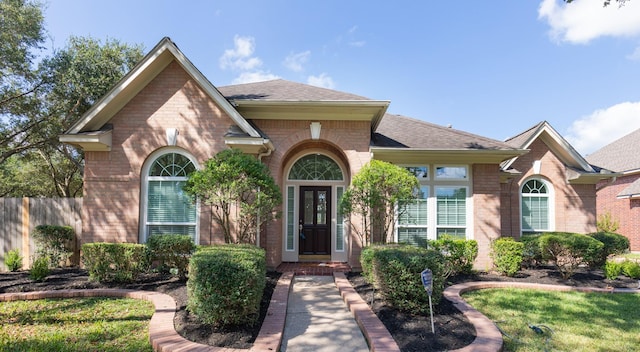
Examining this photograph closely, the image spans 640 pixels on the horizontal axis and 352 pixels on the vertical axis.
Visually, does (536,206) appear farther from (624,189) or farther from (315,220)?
(624,189)

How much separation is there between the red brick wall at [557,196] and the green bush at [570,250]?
7.69 feet

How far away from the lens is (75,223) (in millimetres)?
9180

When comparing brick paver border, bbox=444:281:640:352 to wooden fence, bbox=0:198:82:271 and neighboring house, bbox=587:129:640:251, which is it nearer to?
wooden fence, bbox=0:198:82:271

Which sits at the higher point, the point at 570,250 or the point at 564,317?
the point at 570,250

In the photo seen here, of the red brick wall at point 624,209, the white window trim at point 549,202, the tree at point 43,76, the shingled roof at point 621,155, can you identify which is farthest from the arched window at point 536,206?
the tree at point 43,76

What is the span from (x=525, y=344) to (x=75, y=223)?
11.0m

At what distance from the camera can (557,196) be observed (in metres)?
11.2

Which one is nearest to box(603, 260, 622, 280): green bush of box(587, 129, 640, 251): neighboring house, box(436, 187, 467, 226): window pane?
box(436, 187, 467, 226): window pane

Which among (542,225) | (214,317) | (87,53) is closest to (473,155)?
(542,225)

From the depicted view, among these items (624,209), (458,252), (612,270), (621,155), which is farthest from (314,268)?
(621,155)

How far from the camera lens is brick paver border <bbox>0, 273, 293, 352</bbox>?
4062 mm

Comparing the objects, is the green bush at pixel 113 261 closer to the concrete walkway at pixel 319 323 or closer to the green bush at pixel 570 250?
the concrete walkway at pixel 319 323

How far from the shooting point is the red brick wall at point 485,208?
981cm

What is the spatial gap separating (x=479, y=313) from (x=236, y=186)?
5305 mm
